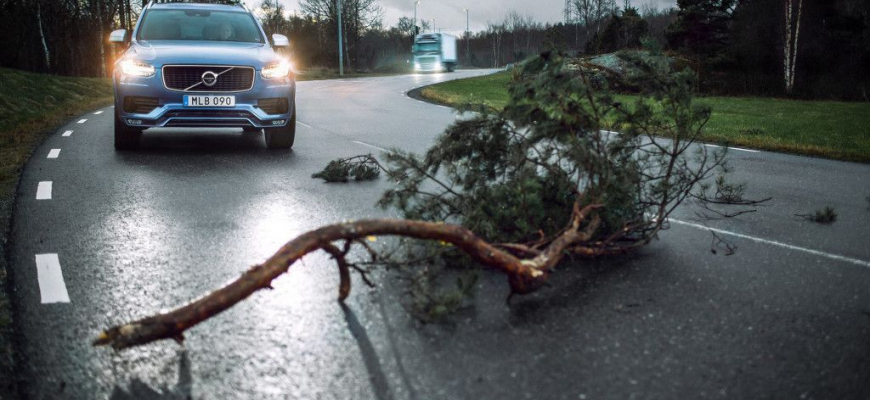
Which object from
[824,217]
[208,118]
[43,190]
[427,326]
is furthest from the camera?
[208,118]

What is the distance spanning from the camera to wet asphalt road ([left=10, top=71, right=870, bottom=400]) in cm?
304

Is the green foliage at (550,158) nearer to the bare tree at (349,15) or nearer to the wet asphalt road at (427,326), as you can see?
the wet asphalt road at (427,326)

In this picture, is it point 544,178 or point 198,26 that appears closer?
point 544,178

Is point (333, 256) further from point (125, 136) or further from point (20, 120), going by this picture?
point (20, 120)

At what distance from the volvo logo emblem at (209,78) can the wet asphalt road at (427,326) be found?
3.13 m

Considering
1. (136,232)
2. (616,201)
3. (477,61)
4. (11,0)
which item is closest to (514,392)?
(616,201)

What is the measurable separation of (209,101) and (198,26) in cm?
205

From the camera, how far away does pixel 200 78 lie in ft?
32.2

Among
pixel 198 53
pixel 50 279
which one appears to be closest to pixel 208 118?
pixel 198 53

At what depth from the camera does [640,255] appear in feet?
16.8

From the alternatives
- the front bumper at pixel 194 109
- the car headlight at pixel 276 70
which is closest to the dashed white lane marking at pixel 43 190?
the front bumper at pixel 194 109

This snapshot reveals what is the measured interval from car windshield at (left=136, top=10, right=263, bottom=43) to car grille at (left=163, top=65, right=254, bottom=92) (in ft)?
4.30

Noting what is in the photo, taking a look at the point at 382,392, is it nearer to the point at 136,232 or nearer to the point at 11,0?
the point at 136,232

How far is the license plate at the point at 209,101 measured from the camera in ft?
32.0
